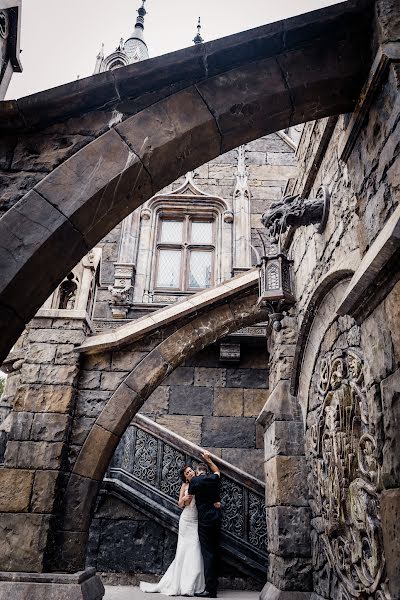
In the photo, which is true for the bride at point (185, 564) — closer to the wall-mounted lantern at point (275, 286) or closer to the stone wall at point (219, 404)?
the stone wall at point (219, 404)

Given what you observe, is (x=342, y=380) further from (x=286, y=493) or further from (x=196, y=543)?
(x=196, y=543)

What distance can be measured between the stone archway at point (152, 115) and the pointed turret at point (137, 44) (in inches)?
501

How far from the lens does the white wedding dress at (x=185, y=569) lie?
5254 millimetres

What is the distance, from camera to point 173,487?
6344 millimetres

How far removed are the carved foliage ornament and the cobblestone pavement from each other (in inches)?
75.1

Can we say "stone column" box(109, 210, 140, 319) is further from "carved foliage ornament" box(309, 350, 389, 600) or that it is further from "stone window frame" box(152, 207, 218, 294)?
"carved foliage ornament" box(309, 350, 389, 600)

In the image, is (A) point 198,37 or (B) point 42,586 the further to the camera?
(A) point 198,37

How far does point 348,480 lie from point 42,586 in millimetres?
2876

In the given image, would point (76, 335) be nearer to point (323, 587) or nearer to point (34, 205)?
point (34, 205)

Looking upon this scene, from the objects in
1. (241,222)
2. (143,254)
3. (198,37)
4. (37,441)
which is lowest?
(37,441)

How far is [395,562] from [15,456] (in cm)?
372

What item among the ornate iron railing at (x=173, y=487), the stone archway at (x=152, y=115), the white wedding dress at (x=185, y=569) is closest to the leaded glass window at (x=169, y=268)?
the ornate iron railing at (x=173, y=487)

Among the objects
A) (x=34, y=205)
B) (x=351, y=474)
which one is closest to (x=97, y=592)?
(x=351, y=474)

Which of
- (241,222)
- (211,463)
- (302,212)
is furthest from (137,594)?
(241,222)
